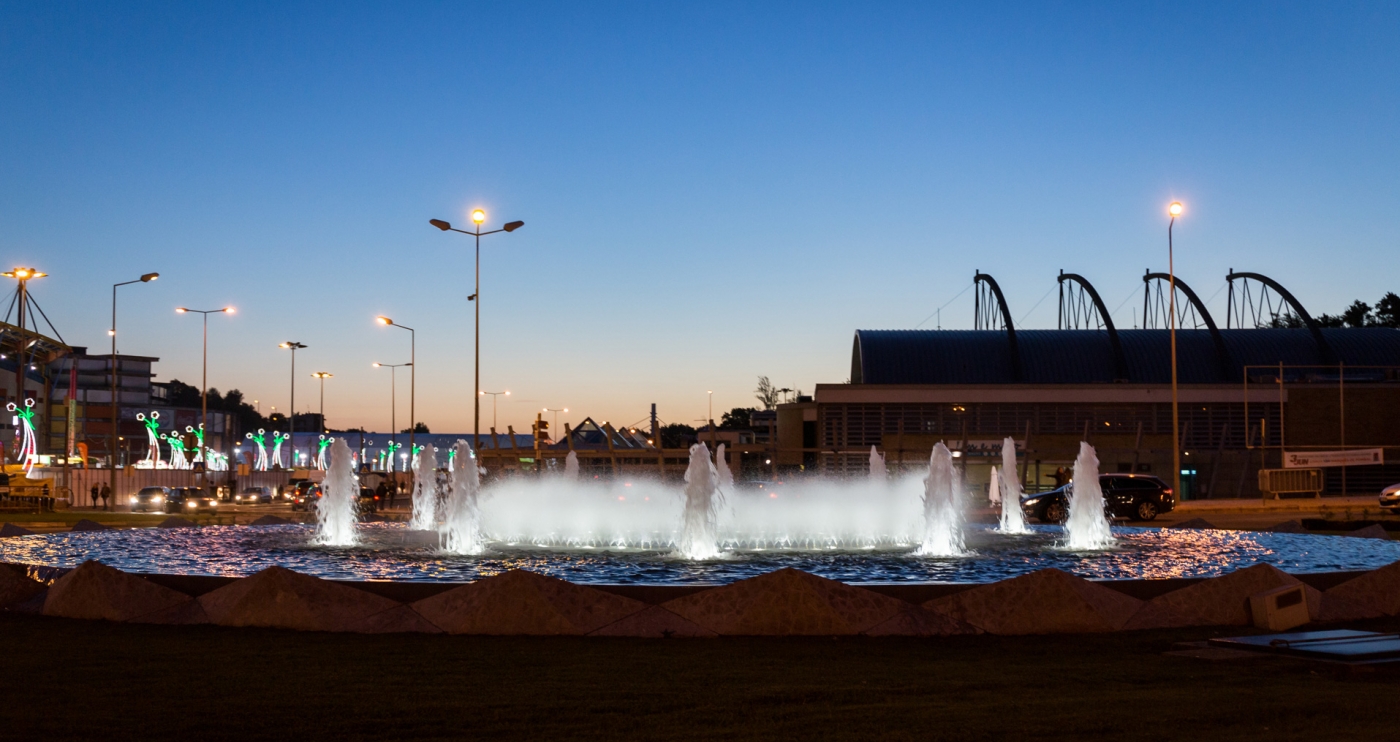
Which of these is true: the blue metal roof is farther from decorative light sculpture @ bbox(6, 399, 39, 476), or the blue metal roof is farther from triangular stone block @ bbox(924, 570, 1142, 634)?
triangular stone block @ bbox(924, 570, 1142, 634)

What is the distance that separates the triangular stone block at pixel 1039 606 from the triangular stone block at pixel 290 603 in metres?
5.54

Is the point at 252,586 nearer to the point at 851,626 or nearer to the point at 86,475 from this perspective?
the point at 851,626

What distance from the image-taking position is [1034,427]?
67.4 m

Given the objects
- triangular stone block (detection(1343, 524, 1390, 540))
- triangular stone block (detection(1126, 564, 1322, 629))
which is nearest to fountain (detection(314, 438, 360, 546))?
triangular stone block (detection(1126, 564, 1322, 629))

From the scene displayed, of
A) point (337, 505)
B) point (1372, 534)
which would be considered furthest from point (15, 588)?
point (1372, 534)

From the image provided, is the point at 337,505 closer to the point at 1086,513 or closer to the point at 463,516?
the point at 463,516

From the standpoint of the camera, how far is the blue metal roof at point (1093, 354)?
72312 mm

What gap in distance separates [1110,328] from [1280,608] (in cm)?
6435

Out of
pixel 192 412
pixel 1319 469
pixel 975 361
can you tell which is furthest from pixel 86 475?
pixel 192 412

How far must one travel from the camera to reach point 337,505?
84.7 ft

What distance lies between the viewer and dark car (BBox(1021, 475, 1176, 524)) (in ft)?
116

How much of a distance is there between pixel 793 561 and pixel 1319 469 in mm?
40018

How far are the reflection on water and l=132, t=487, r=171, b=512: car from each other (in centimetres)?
2891

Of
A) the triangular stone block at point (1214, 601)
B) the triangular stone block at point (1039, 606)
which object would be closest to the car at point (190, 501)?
the triangular stone block at point (1039, 606)
